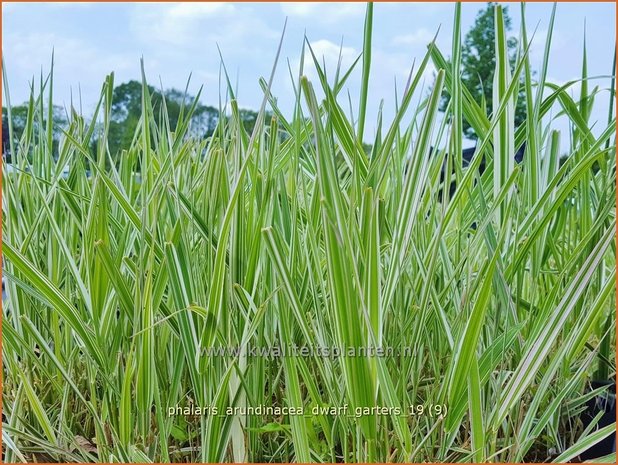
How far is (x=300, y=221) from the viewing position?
0.61 meters

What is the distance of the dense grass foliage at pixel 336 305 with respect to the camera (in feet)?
1.40

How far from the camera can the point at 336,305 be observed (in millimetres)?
399

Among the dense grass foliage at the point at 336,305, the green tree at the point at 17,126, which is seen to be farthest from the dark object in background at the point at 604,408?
the green tree at the point at 17,126

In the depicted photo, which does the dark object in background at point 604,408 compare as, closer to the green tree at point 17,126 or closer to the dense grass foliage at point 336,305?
the dense grass foliage at point 336,305

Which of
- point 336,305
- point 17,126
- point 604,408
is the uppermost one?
point 17,126

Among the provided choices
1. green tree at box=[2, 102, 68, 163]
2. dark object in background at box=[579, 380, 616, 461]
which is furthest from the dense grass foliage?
green tree at box=[2, 102, 68, 163]

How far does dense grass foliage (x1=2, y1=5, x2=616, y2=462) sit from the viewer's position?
43 centimetres

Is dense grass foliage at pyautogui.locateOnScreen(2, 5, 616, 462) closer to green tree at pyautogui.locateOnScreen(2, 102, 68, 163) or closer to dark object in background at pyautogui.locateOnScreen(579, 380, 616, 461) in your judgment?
dark object in background at pyautogui.locateOnScreen(579, 380, 616, 461)

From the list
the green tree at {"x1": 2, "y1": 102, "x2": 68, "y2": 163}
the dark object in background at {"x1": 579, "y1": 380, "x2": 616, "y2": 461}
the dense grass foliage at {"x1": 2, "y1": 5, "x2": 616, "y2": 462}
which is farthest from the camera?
the green tree at {"x1": 2, "y1": 102, "x2": 68, "y2": 163}

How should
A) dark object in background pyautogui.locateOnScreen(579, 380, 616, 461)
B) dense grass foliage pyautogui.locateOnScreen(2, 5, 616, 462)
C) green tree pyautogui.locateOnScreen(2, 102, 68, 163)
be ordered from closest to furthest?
dense grass foliage pyautogui.locateOnScreen(2, 5, 616, 462), dark object in background pyautogui.locateOnScreen(579, 380, 616, 461), green tree pyautogui.locateOnScreen(2, 102, 68, 163)

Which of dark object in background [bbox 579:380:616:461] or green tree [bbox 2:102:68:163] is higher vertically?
green tree [bbox 2:102:68:163]

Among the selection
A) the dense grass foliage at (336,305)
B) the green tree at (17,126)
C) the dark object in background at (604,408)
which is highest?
the green tree at (17,126)

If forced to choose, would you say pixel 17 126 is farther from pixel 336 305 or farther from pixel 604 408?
pixel 604 408

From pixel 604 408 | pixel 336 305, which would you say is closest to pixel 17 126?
pixel 336 305
